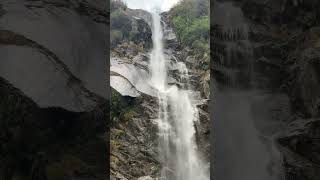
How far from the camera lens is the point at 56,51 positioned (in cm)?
425

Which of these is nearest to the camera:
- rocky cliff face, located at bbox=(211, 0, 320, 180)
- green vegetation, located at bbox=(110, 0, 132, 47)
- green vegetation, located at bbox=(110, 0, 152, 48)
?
rocky cliff face, located at bbox=(211, 0, 320, 180)

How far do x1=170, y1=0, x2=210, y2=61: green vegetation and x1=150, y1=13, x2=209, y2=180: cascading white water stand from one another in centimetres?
96

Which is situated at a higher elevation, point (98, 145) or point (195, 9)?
point (195, 9)

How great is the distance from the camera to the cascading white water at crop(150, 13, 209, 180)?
45.0 feet

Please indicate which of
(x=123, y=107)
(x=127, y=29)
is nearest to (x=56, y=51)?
(x=123, y=107)

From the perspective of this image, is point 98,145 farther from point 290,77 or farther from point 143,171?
point 143,171

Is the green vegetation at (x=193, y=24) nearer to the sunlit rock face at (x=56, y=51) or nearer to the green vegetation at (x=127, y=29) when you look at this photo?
the green vegetation at (x=127, y=29)

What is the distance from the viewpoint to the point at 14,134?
408cm

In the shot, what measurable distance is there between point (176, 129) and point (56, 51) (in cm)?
1020

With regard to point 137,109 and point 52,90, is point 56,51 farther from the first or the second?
point 137,109

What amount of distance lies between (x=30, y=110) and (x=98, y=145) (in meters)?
0.73

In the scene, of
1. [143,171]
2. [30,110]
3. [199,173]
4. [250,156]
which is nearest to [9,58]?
[30,110]

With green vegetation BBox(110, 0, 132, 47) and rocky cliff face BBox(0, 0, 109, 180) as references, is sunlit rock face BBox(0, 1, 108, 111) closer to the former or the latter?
rocky cliff face BBox(0, 0, 109, 180)

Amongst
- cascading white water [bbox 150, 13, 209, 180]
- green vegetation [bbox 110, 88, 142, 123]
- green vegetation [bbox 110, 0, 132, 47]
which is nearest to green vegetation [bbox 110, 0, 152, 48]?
green vegetation [bbox 110, 0, 132, 47]
